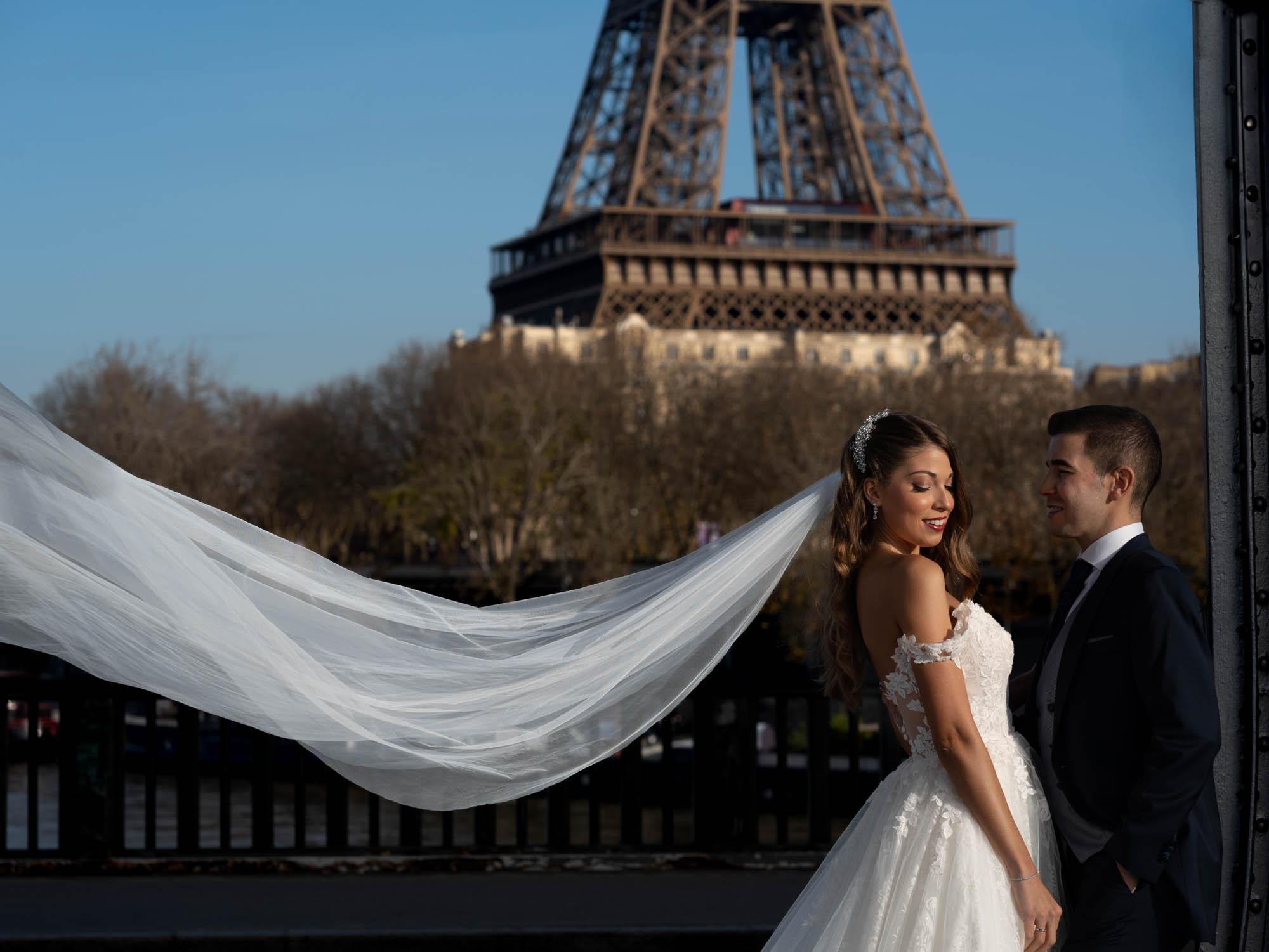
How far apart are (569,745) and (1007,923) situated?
1289 mm

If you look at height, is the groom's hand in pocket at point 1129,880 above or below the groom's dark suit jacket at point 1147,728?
below

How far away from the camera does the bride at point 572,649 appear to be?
11.5 feet

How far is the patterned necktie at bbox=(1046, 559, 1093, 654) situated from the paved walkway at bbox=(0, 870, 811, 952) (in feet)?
8.72

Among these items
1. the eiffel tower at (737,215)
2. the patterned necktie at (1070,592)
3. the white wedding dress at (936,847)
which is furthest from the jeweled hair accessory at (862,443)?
the eiffel tower at (737,215)

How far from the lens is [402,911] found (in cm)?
632

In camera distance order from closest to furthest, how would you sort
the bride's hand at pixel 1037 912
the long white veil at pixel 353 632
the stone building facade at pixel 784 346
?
the bride's hand at pixel 1037 912 → the long white veil at pixel 353 632 → the stone building facade at pixel 784 346

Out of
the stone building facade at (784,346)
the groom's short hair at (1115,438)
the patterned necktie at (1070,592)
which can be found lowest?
the patterned necktie at (1070,592)

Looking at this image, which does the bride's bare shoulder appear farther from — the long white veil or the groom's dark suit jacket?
the long white veil

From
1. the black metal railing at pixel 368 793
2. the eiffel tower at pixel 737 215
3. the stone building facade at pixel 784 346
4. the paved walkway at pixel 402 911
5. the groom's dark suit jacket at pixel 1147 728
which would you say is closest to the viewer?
the groom's dark suit jacket at pixel 1147 728

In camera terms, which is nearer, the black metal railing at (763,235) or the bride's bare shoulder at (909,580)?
the bride's bare shoulder at (909,580)

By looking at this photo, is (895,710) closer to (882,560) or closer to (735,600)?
(882,560)

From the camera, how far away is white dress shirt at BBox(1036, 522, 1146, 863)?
3.49 m

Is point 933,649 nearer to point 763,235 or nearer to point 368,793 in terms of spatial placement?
point 368,793

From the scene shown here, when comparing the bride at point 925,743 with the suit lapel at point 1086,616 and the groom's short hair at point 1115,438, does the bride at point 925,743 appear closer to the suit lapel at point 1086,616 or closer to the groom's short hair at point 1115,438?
the suit lapel at point 1086,616
